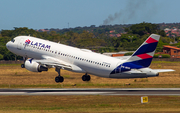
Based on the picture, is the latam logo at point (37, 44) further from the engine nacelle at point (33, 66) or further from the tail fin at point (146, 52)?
the tail fin at point (146, 52)

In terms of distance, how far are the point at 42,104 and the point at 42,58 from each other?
2093 centimetres

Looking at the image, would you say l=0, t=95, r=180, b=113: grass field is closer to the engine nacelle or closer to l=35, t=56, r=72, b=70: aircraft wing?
the engine nacelle

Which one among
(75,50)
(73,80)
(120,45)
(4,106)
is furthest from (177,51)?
(4,106)

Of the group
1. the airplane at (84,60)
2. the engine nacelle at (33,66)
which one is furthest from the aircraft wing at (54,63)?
the engine nacelle at (33,66)

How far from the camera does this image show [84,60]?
5988 cm

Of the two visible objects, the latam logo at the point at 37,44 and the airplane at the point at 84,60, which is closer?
the airplane at the point at 84,60

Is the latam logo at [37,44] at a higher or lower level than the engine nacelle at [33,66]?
higher

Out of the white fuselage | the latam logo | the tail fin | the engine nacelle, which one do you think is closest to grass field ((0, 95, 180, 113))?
Result: the tail fin

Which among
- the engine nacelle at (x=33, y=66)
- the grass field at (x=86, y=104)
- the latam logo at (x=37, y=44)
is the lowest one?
the grass field at (x=86, y=104)

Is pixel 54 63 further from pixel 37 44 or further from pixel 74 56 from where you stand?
pixel 37 44

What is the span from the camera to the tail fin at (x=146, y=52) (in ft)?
174

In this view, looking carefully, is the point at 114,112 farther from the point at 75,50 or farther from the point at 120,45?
the point at 120,45

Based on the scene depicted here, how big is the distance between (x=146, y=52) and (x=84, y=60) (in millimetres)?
11999

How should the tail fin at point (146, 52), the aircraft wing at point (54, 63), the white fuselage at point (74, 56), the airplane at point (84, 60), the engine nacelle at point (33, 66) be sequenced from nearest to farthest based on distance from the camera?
the tail fin at point (146, 52) → the airplane at point (84, 60) → the white fuselage at point (74, 56) → the engine nacelle at point (33, 66) → the aircraft wing at point (54, 63)
